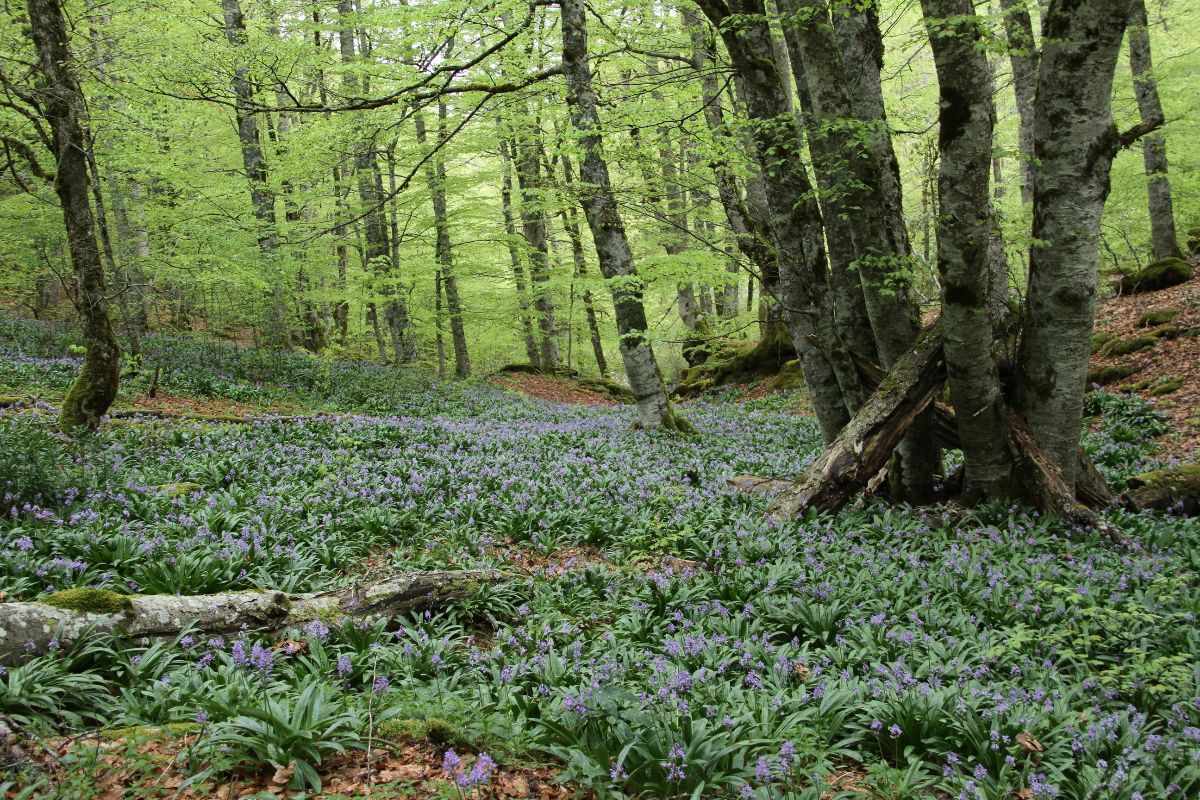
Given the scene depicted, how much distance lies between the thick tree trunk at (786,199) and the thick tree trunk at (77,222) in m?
7.81

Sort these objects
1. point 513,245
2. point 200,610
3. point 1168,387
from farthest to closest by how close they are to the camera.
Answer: point 513,245
point 1168,387
point 200,610

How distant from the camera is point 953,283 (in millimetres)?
6086

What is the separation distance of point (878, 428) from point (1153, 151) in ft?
41.7

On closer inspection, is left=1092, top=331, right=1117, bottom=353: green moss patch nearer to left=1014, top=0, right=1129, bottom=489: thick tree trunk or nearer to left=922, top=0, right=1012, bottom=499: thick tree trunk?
left=1014, top=0, right=1129, bottom=489: thick tree trunk

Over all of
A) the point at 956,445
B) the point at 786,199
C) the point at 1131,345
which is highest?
the point at 786,199

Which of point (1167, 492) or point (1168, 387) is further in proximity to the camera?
point (1168, 387)

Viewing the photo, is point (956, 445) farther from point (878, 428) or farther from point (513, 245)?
point (513, 245)

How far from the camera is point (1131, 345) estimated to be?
491 inches

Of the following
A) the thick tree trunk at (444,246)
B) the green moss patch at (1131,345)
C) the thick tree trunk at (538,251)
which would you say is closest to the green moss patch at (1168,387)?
the green moss patch at (1131,345)

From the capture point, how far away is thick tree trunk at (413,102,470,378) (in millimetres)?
19297

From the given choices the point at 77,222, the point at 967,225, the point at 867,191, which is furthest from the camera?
the point at 77,222

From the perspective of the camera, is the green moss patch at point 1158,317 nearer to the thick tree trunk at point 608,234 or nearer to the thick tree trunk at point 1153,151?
the thick tree trunk at point 1153,151

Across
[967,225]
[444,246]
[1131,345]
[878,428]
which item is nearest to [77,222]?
[878,428]

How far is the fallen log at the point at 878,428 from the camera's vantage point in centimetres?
686
